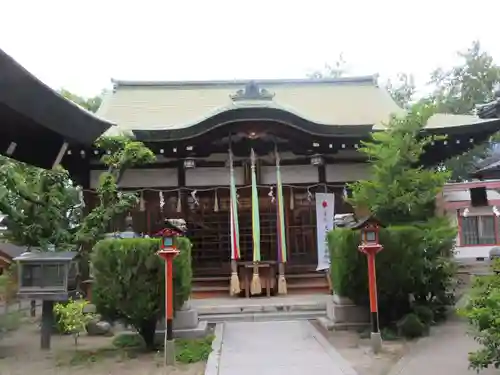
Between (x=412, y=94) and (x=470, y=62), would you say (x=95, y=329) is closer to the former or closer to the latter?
(x=470, y=62)

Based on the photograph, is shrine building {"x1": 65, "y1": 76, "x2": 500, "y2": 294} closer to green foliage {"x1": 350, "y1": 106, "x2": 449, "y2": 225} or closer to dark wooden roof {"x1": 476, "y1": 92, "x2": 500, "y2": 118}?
dark wooden roof {"x1": 476, "y1": 92, "x2": 500, "y2": 118}

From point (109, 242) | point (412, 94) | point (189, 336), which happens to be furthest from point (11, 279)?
point (412, 94)

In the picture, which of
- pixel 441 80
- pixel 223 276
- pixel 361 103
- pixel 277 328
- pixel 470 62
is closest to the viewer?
pixel 277 328

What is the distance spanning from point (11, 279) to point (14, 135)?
5703 mm

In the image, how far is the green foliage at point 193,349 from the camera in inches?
274

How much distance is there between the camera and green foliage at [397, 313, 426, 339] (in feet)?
26.2

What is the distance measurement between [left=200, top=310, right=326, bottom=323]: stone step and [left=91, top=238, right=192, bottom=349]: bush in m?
2.41

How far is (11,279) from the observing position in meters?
7.95

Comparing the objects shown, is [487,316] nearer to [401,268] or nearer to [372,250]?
[372,250]

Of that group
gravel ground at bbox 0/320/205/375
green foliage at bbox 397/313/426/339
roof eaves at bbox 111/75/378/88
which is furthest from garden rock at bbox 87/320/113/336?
roof eaves at bbox 111/75/378/88

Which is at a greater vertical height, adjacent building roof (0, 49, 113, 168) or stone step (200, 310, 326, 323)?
→ adjacent building roof (0, 49, 113, 168)

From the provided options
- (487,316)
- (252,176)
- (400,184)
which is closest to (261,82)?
(252,176)

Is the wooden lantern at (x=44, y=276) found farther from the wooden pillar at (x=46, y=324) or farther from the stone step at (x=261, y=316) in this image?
the stone step at (x=261, y=316)

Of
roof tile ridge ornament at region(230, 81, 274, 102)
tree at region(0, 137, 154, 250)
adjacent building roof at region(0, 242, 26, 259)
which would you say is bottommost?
adjacent building roof at region(0, 242, 26, 259)
